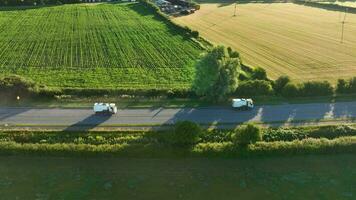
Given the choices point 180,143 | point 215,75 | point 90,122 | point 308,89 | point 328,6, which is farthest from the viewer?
point 328,6

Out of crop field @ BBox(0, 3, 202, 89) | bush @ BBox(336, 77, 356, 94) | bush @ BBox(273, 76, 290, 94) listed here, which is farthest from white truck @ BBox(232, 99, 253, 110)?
bush @ BBox(336, 77, 356, 94)

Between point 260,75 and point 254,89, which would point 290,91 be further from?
point 260,75

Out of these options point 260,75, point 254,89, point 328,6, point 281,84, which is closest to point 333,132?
point 281,84

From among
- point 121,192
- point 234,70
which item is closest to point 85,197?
point 121,192

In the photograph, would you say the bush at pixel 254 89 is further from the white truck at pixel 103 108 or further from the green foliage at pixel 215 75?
the white truck at pixel 103 108

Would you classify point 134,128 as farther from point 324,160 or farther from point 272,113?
point 324,160

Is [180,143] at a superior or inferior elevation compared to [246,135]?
inferior

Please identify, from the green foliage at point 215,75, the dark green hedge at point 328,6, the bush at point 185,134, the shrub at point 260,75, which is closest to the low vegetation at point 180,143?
the bush at point 185,134
